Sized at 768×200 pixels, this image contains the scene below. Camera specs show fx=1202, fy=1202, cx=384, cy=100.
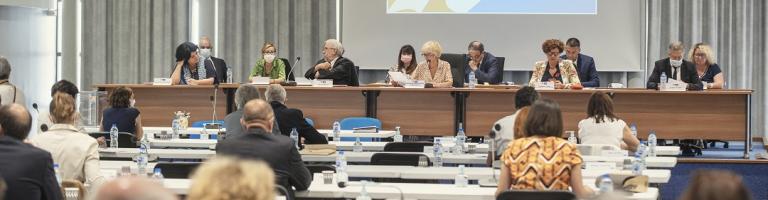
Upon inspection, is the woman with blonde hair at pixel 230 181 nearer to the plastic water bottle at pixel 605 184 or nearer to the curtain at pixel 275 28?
the plastic water bottle at pixel 605 184

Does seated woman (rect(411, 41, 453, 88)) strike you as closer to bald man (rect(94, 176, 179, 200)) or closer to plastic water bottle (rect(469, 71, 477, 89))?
plastic water bottle (rect(469, 71, 477, 89))

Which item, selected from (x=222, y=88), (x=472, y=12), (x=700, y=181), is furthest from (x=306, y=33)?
(x=700, y=181)

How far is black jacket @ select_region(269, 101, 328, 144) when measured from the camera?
7965mm

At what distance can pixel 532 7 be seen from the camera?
585 inches

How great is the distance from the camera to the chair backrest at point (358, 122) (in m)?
10.5

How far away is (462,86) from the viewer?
11641 mm

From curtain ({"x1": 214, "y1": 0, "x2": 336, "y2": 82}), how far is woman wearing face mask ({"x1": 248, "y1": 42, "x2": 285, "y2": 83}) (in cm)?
306

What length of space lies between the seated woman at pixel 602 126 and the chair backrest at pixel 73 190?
11.6 ft

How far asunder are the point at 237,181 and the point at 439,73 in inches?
355

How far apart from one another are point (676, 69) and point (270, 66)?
4.12 metres

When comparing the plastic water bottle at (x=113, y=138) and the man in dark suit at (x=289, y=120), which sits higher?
the man in dark suit at (x=289, y=120)

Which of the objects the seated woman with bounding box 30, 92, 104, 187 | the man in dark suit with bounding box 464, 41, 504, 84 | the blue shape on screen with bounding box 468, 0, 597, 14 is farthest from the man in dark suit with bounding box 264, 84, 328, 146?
the blue shape on screen with bounding box 468, 0, 597, 14

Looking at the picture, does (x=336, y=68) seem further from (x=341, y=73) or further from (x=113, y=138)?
(x=113, y=138)

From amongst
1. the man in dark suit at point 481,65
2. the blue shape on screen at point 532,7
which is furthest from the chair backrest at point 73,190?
the blue shape on screen at point 532,7
